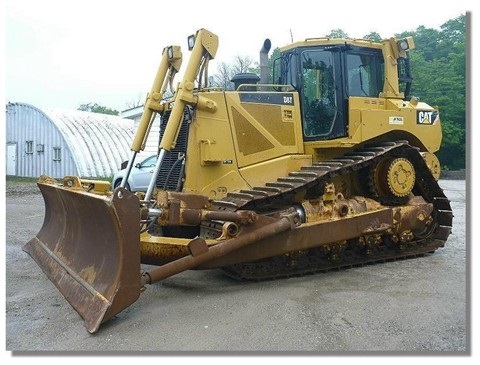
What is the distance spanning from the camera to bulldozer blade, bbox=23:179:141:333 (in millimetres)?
4195

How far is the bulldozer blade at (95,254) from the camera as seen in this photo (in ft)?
13.8

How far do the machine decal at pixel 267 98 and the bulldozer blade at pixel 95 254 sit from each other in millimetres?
2333

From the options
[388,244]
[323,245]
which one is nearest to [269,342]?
[323,245]

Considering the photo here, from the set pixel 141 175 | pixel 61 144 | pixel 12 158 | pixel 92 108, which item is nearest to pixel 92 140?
pixel 61 144

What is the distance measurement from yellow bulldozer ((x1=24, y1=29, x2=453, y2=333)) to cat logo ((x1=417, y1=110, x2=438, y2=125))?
3 cm

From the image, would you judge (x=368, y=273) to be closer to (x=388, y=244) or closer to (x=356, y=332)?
(x=388, y=244)

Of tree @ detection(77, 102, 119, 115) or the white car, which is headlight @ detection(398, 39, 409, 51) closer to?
the white car

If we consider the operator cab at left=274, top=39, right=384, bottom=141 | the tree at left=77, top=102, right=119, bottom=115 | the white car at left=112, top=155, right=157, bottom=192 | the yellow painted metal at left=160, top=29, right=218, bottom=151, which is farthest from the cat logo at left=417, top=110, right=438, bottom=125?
the tree at left=77, top=102, right=119, bottom=115

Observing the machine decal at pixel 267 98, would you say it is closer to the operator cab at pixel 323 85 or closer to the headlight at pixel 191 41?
the operator cab at pixel 323 85

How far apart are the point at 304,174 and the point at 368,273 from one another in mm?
1461

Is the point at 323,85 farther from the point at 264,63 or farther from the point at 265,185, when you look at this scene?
the point at 265,185

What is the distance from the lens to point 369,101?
6.71 m

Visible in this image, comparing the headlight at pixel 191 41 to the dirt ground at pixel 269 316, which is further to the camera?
the headlight at pixel 191 41

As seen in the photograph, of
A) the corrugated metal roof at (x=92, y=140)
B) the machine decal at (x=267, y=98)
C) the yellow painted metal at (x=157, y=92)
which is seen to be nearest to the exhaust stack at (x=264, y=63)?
the machine decal at (x=267, y=98)
